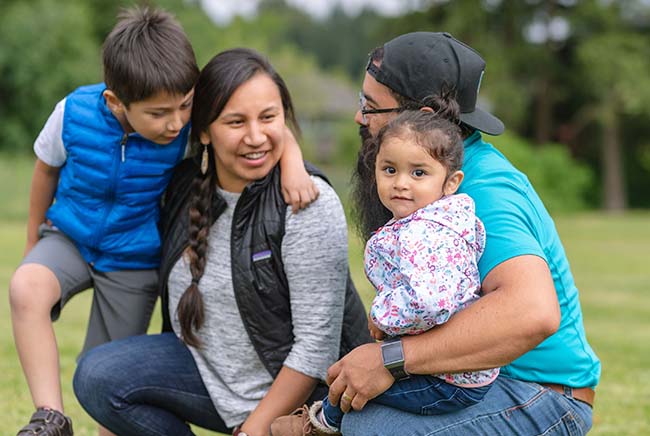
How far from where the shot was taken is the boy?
333 centimetres

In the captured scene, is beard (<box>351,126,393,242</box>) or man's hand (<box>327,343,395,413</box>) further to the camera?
beard (<box>351,126,393,242</box>)

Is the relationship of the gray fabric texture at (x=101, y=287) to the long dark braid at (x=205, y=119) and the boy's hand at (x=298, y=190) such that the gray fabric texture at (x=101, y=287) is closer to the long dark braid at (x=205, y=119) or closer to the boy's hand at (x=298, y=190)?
the long dark braid at (x=205, y=119)

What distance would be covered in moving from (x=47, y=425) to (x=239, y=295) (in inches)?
32.3

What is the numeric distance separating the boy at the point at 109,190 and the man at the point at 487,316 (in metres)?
0.69

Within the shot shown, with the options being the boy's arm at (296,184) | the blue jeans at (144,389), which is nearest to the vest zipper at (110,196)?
the blue jeans at (144,389)

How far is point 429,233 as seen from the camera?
7.79ft

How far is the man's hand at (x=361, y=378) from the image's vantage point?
8.21 feet

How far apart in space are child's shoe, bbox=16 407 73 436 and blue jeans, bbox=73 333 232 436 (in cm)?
12

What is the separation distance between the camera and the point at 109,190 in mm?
3459

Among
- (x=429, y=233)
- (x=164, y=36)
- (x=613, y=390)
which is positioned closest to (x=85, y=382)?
(x=164, y=36)

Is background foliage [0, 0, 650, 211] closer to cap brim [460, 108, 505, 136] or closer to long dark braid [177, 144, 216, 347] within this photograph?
long dark braid [177, 144, 216, 347]

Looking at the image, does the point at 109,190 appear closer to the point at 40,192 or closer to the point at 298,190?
the point at 40,192

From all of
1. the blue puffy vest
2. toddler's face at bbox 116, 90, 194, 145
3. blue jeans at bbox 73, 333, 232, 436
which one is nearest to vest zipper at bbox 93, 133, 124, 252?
the blue puffy vest

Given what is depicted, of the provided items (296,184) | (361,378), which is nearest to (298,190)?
(296,184)
